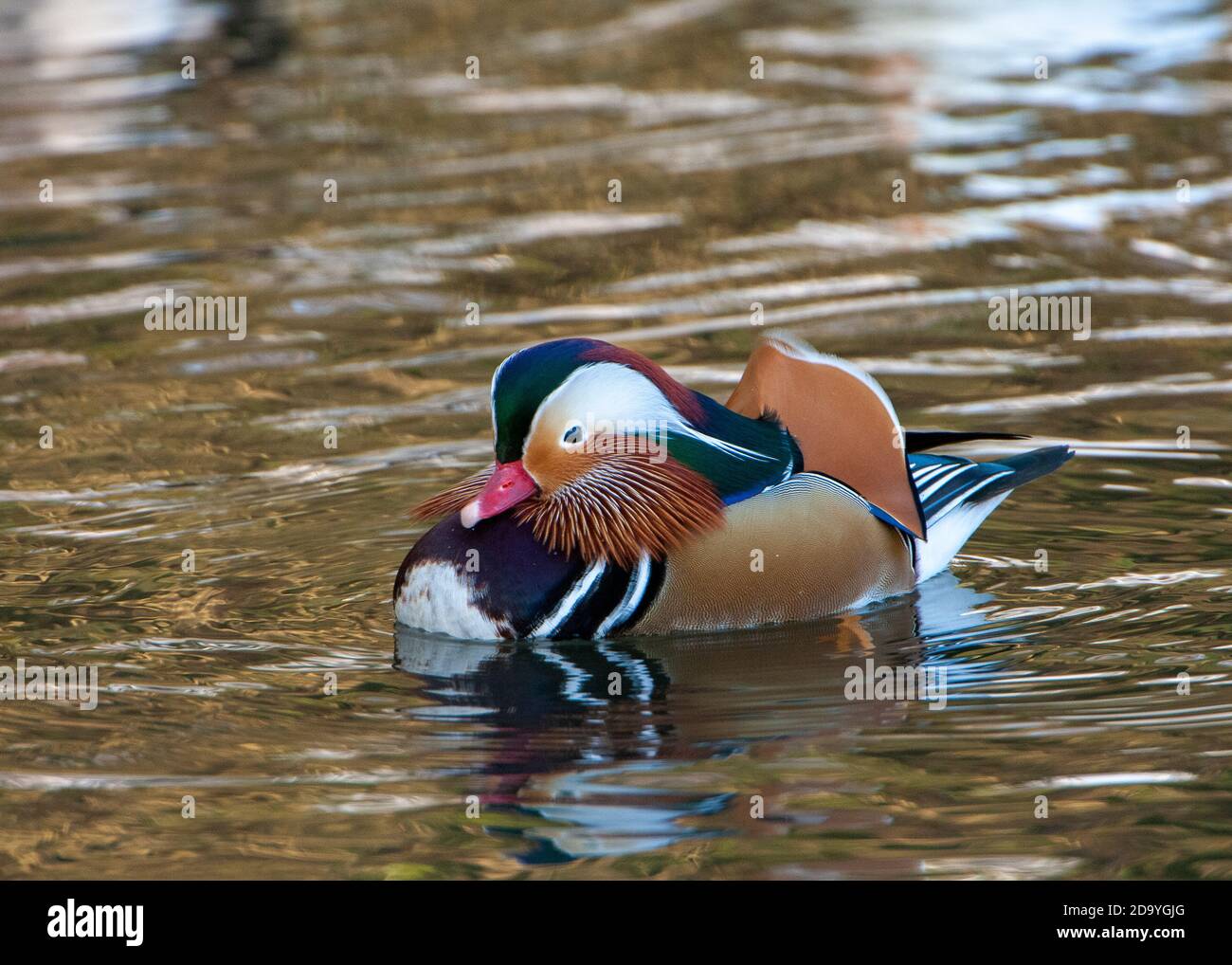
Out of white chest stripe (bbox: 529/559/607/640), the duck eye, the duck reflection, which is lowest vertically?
the duck reflection

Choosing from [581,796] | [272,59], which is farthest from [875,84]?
[581,796]

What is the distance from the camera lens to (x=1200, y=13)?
59.1ft

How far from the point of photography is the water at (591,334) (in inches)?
219

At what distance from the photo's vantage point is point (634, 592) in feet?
22.1

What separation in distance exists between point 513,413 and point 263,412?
10.9 ft

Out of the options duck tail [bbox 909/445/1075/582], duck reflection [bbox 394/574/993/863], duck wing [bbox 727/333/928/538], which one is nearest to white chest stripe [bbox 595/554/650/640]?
duck reflection [bbox 394/574/993/863]

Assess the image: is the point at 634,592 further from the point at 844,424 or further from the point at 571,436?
the point at 844,424

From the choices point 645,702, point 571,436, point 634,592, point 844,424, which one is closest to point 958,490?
point 844,424

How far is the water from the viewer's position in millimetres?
5574

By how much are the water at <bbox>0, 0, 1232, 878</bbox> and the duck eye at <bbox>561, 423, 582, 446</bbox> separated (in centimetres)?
69

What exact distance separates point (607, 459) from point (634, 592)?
45 centimetres

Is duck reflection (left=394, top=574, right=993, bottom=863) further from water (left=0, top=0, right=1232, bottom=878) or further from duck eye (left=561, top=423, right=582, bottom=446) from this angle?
duck eye (left=561, top=423, right=582, bottom=446)

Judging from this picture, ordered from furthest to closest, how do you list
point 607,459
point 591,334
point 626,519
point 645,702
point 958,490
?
point 591,334, point 958,490, point 607,459, point 626,519, point 645,702

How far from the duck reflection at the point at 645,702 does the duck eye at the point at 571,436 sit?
2.19 feet
